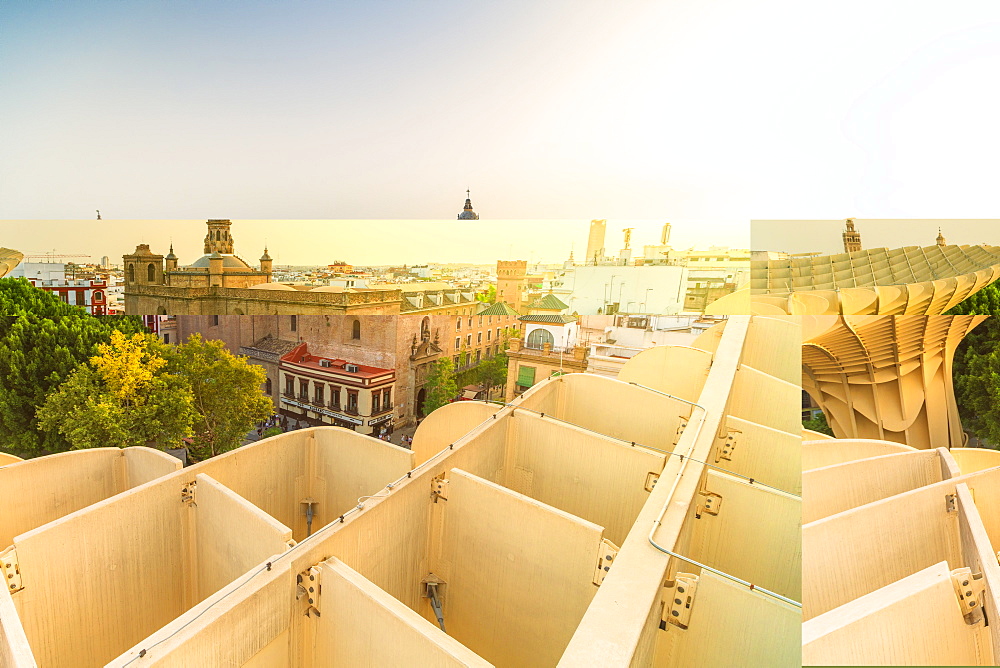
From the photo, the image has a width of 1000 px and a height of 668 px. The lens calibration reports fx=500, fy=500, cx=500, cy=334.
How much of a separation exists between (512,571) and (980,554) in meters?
1.26

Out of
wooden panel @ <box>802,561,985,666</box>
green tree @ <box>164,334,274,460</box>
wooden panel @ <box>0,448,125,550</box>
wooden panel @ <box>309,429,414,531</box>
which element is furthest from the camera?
green tree @ <box>164,334,274,460</box>

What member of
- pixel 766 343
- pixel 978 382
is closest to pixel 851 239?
pixel 766 343

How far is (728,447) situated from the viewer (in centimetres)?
219

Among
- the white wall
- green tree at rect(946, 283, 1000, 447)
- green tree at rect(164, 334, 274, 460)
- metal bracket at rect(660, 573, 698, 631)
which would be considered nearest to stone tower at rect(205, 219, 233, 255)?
green tree at rect(164, 334, 274, 460)

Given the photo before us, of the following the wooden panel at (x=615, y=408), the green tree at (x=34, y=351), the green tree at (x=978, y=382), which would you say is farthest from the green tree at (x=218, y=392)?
the green tree at (x=978, y=382)

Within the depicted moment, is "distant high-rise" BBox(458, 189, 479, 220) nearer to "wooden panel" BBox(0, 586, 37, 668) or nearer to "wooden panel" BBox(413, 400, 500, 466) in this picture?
"wooden panel" BBox(413, 400, 500, 466)

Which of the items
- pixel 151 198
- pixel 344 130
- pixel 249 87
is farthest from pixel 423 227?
pixel 151 198

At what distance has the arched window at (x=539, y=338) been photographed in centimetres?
414

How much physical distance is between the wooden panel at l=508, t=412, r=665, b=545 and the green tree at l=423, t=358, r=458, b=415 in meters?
1.57

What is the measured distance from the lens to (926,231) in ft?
9.42

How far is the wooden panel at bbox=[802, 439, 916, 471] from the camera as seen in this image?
1.83 m

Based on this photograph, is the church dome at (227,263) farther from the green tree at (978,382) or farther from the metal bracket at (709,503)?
the green tree at (978,382)

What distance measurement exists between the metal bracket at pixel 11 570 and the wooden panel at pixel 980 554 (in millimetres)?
2631

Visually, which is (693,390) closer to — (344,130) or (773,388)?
(773,388)
